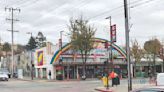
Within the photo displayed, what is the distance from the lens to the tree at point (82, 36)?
200 ft

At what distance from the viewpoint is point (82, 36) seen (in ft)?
201

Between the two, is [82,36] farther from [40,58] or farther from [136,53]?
[136,53]

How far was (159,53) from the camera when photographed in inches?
3051

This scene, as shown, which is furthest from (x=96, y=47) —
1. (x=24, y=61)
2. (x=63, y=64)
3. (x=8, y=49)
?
(x=8, y=49)

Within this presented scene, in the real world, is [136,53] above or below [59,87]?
above

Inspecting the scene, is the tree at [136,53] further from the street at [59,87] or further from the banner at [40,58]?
the street at [59,87]

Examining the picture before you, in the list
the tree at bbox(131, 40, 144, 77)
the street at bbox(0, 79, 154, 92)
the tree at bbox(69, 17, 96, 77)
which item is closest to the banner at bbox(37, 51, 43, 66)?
the tree at bbox(69, 17, 96, 77)

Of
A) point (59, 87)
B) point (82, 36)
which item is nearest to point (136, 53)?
point (82, 36)

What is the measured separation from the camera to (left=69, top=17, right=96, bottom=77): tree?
60938mm

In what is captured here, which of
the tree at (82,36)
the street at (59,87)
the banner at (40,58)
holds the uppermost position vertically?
the tree at (82,36)

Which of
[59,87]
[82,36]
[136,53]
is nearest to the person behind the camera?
[59,87]

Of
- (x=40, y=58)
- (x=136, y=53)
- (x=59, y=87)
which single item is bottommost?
(x=59, y=87)

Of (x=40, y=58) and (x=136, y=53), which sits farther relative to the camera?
(x=136, y=53)

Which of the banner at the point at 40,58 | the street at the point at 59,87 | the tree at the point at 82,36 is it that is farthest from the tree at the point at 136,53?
the street at the point at 59,87
